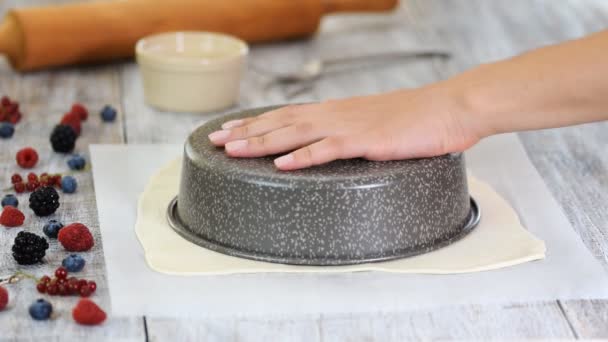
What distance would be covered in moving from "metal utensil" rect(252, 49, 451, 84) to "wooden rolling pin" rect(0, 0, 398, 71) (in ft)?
0.38

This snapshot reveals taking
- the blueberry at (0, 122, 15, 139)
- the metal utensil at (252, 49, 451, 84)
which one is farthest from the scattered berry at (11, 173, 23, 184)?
the metal utensil at (252, 49, 451, 84)

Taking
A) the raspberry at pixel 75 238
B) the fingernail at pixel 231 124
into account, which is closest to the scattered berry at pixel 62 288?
the raspberry at pixel 75 238

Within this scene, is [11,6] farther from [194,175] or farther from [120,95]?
[194,175]

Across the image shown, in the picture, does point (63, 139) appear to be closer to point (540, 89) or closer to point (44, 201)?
point (44, 201)

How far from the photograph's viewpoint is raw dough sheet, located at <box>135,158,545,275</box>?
4.22ft

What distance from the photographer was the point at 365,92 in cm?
208

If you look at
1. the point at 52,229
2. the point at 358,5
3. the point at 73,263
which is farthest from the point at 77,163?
the point at 358,5

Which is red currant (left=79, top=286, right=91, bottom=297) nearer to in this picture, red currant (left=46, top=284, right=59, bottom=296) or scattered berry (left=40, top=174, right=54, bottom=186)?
red currant (left=46, top=284, right=59, bottom=296)

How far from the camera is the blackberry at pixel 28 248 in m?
1.28

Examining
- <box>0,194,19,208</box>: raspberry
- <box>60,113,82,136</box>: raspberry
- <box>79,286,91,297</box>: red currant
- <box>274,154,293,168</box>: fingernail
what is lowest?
<box>60,113,82,136</box>: raspberry

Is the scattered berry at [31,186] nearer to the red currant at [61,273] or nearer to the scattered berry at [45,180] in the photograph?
the scattered berry at [45,180]

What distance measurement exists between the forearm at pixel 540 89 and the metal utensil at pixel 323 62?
78 centimetres

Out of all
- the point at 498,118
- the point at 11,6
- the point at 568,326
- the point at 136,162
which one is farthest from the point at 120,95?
the point at 568,326

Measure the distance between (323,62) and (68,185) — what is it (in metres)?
0.84
